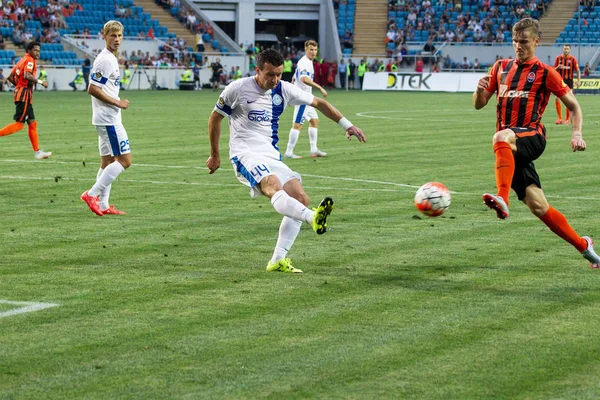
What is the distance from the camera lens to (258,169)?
30.0 feet

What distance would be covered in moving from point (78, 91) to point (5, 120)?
23673 mm

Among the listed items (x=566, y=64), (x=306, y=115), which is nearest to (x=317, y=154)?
(x=306, y=115)

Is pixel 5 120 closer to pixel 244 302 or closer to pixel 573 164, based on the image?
pixel 573 164

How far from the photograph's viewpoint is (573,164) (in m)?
18.5

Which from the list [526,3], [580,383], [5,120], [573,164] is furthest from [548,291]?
[526,3]

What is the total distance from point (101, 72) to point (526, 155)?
584 centimetres

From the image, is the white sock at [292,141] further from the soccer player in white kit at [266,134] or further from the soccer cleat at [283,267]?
the soccer cleat at [283,267]

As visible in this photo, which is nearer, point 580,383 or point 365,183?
point 580,383

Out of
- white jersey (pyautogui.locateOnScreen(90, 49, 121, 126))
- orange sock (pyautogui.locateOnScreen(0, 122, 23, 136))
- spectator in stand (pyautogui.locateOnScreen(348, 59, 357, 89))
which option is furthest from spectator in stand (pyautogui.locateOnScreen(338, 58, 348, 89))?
white jersey (pyautogui.locateOnScreen(90, 49, 121, 126))

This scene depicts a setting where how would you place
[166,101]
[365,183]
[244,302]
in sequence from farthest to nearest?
[166,101] < [365,183] < [244,302]

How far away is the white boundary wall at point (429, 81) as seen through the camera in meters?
56.2

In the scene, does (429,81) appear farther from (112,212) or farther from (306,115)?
(112,212)

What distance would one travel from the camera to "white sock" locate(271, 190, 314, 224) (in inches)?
340

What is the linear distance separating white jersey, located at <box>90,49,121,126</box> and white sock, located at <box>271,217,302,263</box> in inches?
178
